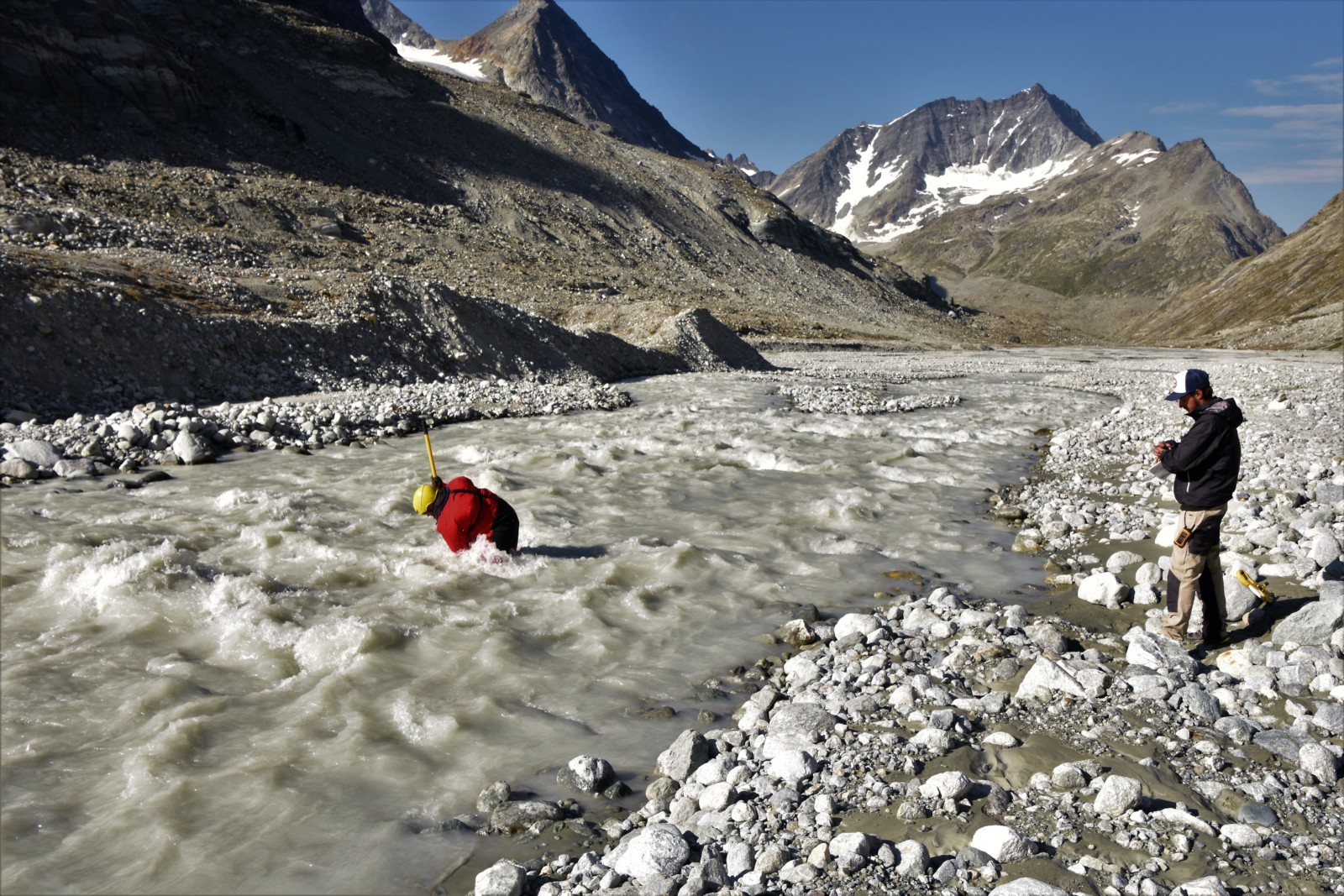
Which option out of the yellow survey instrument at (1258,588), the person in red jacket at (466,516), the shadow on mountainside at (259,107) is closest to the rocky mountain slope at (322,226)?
the shadow on mountainside at (259,107)

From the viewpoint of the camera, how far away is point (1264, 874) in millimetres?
3697

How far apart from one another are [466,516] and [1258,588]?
7.68 meters

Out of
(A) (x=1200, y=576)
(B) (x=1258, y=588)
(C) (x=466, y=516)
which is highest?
(C) (x=466, y=516)

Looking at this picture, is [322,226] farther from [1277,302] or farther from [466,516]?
[1277,302]

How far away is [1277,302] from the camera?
121 m

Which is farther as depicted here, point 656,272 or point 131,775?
point 656,272

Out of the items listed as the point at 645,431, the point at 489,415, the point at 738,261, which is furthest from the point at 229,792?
the point at 738,261

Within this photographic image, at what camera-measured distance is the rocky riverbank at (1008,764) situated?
153 inches

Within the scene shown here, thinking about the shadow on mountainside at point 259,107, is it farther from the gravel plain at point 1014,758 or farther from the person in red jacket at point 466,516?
the gravel plain at point 1014,758

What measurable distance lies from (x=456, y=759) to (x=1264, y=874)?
463 cm

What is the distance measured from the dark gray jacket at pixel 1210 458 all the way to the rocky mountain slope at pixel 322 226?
20.2 meters

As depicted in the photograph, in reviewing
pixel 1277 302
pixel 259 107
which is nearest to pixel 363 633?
pixel 259 107

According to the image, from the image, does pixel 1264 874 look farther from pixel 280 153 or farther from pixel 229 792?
pixel 280 153

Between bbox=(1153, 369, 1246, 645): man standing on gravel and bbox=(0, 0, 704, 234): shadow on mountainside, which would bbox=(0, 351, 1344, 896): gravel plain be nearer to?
bbox=(1153, 369, 1246, 645): man standing on gravel
